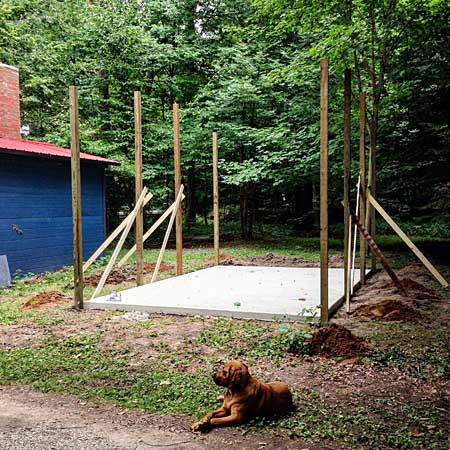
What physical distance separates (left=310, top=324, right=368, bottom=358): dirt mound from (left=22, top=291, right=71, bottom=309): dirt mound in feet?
12.3

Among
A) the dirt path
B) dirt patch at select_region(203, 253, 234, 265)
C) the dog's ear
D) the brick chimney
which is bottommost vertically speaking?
the dirt path

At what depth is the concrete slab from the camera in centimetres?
529

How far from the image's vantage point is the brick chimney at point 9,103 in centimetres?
1049

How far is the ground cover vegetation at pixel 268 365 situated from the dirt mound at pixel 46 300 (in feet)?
0.42

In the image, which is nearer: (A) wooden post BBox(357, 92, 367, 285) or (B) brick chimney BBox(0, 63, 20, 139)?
(A) wooden post BBox(357, 92, 367, 285)

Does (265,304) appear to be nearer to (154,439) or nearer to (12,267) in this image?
(154,439)

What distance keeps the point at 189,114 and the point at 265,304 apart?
10149 millimetres

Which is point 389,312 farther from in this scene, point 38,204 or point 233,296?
point 38,204

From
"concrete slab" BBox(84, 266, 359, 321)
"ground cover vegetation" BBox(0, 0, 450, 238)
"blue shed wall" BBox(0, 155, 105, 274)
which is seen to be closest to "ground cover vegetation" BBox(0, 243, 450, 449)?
"concrete slab" BBox(84, 266, 359, 321)

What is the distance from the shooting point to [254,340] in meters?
4.31

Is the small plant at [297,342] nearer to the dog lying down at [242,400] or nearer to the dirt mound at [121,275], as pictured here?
the dog lying down at [242,400]

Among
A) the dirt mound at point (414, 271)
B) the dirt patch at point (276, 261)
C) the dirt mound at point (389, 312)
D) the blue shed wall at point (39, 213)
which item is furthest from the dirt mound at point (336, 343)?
the blue shed wall at point (39, 213)

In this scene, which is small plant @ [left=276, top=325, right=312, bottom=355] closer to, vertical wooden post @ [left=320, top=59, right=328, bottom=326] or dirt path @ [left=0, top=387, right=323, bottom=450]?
vertical wooden post @ [left=320, top=59, right=328, bottom=326]

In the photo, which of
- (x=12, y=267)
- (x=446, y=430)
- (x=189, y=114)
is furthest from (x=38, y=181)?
(x=446, y=430)
